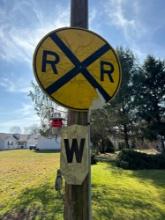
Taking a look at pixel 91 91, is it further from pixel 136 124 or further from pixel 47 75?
pixel 136 124

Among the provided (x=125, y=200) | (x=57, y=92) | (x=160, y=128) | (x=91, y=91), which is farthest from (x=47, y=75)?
(x=160, y=128)

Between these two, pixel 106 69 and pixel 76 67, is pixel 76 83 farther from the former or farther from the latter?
pixel 106 69

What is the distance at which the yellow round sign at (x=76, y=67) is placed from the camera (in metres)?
2.22

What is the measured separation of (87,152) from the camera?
87.7 inches

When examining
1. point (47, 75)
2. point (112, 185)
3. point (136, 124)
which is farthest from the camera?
point (136, 124)

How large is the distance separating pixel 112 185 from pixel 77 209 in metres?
7.99

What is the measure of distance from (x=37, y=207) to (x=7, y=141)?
74446mm

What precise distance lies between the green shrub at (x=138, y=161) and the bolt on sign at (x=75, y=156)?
50.8 ft

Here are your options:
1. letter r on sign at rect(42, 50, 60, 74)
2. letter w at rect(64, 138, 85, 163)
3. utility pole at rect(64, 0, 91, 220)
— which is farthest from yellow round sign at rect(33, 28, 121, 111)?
letter w at rect(64, 138, 85, 163)

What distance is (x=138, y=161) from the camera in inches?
691

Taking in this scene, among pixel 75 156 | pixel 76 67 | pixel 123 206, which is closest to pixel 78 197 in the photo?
pixel 75 156

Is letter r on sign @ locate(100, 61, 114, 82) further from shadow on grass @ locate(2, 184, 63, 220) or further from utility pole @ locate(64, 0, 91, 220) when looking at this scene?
shadow on grass @ locate(2, 184, 63, 220)

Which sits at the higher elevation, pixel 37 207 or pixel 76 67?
pixel 76 67

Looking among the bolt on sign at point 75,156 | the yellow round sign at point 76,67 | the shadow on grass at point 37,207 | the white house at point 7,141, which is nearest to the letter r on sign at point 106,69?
the yellow round sign at point 76,67
